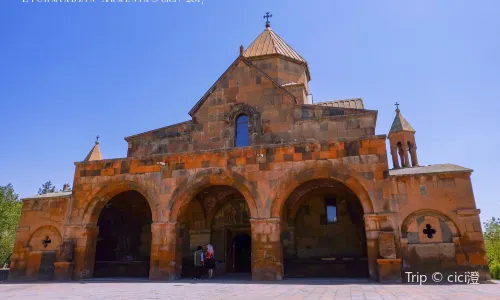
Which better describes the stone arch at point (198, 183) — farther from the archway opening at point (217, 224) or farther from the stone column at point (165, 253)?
the archway opening at point (217, 224)

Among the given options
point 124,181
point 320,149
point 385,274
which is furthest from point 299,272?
point 124,181

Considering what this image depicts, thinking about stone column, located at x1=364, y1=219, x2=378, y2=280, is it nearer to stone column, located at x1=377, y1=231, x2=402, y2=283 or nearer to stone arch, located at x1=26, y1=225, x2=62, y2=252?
stone column, located at x1=377, y1=231, x2=402, y2=283

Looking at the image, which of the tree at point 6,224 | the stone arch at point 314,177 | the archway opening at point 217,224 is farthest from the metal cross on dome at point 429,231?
the tree at point 6,224

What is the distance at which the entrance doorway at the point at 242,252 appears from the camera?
43.0 feet

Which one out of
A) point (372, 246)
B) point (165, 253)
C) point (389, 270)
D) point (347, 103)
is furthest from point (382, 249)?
point (347, 103)

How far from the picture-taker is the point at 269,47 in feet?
52.9

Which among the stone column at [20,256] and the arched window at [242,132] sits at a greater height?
the arched window at [242,132]

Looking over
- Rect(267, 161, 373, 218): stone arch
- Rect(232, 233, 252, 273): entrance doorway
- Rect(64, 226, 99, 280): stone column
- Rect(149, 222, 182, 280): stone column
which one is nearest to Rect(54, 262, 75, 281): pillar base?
Rect(64, 226, 99, 280): stone column

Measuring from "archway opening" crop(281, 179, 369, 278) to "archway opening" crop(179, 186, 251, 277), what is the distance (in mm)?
1744

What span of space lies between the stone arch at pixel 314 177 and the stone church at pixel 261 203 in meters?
0.03

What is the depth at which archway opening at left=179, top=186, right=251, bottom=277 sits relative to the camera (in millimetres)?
12539

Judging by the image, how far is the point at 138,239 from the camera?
545 inches

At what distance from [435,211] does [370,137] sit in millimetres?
2490

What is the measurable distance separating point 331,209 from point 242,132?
4.25 meters
